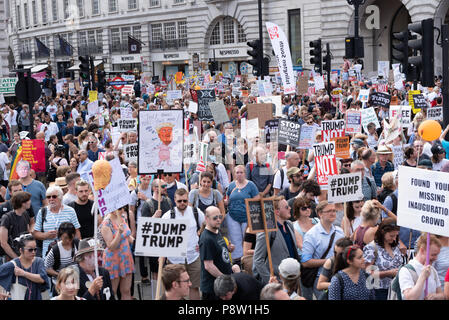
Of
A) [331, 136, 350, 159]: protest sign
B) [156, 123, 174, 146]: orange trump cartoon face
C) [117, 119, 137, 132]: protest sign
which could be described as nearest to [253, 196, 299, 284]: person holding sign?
[156, 123, 174, 146]: orange trump cartoon face

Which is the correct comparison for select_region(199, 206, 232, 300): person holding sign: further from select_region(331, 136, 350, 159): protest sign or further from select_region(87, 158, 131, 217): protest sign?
select_region(331, 136, 350, 159): protest sign

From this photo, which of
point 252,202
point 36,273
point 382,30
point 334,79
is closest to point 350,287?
point 252,202

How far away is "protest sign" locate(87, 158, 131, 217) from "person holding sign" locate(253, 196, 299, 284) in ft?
5.18

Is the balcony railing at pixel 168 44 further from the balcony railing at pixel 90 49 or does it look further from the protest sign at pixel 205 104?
the protest sign at pixel 205 104

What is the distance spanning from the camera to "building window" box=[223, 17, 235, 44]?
173 feet

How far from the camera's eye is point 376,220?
7074 mm

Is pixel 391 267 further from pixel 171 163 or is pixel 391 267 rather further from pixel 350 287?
pixel 171 163

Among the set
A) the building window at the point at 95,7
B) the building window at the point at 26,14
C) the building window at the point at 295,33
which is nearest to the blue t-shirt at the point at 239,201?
the building window at the point at 295,33

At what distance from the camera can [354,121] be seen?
15.1 meters

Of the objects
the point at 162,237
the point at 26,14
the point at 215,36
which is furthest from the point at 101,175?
the point at 26,14

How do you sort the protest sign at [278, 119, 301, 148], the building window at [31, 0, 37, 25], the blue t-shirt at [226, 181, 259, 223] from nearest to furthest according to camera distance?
the blue t-shirt at [226, 181, 259, 223]
the protest sign at [278, 119, 301, 148]
the building window at [31, 0, 37, 25]

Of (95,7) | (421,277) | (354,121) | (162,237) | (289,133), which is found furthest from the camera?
(95,7)

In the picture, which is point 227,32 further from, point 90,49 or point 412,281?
point 412,281

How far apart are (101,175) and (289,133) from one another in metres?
5.07
